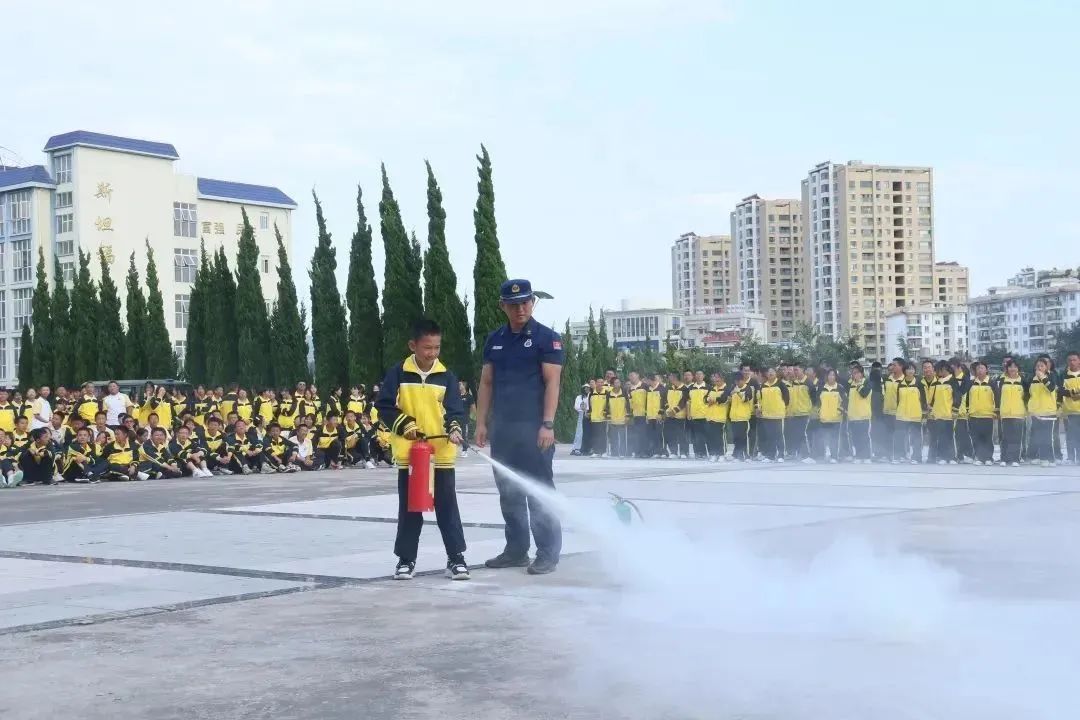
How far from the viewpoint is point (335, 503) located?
49.1 feet

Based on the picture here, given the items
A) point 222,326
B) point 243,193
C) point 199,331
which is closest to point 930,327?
point 243,193

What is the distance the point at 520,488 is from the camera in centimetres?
883

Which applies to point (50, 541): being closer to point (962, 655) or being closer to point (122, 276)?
point (962, 655)

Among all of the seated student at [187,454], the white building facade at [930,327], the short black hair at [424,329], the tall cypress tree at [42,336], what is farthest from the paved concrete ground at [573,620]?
the white building facade at [930,327]

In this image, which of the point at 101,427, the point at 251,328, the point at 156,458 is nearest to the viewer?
the point at 101,427

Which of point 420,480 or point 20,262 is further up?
point 20,262

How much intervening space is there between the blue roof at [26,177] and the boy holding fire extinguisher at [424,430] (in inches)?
2849

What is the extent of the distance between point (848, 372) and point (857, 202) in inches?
5836

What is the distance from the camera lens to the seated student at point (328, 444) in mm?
24484

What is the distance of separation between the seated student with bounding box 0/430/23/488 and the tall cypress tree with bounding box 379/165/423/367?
18.6m

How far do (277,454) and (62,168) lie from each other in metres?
57.9

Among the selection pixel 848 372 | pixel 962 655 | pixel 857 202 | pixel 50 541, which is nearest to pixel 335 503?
pixel 50 541

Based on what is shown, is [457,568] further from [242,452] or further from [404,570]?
[242,452]

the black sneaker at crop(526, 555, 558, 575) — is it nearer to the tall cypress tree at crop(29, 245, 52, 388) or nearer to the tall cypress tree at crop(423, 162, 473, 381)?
the tall cypress tree at crop(423, 162, 473, 381)
